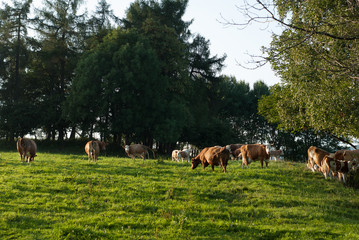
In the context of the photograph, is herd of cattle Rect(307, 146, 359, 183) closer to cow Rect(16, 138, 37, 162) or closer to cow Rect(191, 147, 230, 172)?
cow Rect(191, 147, 230, 172)

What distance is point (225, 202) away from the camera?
12.2m

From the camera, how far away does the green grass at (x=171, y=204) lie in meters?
9.33

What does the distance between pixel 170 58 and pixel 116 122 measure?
42.0 feet

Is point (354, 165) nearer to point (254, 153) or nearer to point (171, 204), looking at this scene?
point (254, 153)

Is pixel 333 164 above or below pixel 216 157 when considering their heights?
below

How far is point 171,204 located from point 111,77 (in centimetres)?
2890

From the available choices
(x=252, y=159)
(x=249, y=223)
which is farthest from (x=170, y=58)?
(x=249, y=223)

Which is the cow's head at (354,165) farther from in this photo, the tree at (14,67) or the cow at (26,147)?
the tree at (14,67)

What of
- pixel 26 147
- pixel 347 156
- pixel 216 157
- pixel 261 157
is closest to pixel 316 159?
pixel 347 156

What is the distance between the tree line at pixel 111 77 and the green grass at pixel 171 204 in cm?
2260

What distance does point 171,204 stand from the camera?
11695 millimetres

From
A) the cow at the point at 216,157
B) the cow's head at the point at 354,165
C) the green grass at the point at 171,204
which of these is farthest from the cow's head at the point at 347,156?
the cow at the point at 216,157

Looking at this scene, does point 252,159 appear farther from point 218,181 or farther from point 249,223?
point 249,223

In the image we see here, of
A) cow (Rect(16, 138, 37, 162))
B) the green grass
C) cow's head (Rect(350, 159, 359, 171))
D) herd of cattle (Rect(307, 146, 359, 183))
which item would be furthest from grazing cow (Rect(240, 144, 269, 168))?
cow (Rect(16, 138, 37, 162))
